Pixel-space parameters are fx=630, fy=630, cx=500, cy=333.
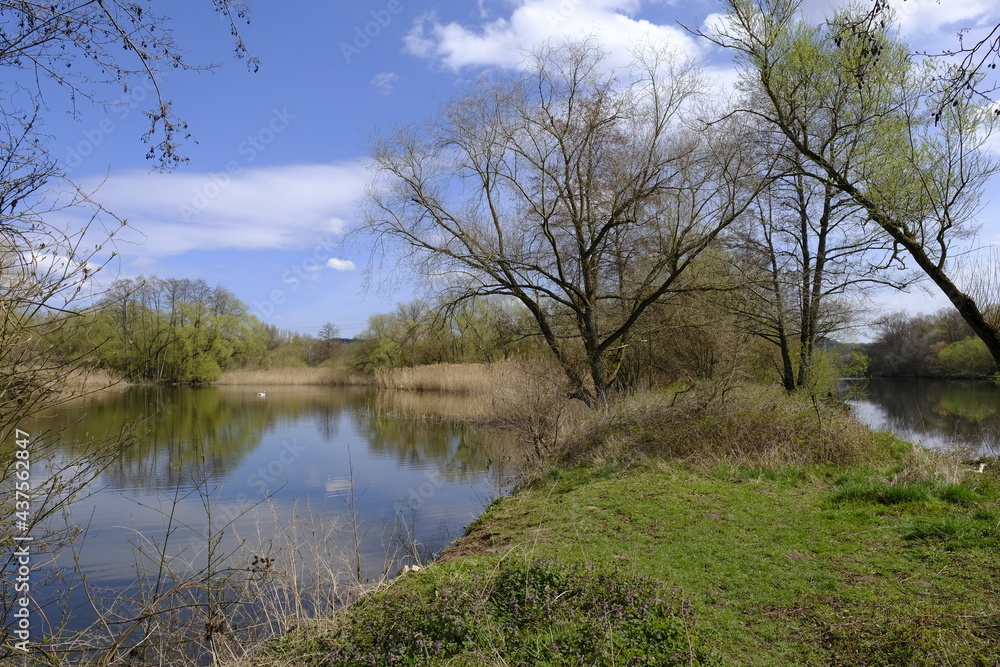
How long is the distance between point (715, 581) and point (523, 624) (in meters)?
1.75

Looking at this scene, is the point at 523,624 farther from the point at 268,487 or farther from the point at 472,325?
the point at 472,325

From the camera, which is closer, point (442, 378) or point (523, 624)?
point (523, 624)

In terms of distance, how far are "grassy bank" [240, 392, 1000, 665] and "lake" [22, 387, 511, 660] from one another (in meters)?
1.05

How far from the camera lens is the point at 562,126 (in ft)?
48.6

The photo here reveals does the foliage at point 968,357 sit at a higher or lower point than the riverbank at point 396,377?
higher

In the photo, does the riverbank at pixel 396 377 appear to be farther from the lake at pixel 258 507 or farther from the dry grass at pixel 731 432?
the dry grass at pixel 731 432

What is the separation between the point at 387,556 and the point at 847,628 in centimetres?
569

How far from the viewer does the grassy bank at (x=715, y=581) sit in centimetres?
395

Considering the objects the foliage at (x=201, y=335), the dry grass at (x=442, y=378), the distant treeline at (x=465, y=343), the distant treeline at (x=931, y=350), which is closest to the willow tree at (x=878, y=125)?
the distant treeline at (x=465, y=343)

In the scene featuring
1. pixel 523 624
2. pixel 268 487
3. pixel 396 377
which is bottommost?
pixel 268 487

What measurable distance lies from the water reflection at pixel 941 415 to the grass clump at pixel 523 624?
946 centimetres

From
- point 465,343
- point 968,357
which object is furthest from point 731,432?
point 968,357

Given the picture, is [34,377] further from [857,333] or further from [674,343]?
[857,333]

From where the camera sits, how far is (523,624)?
4.36 metres
